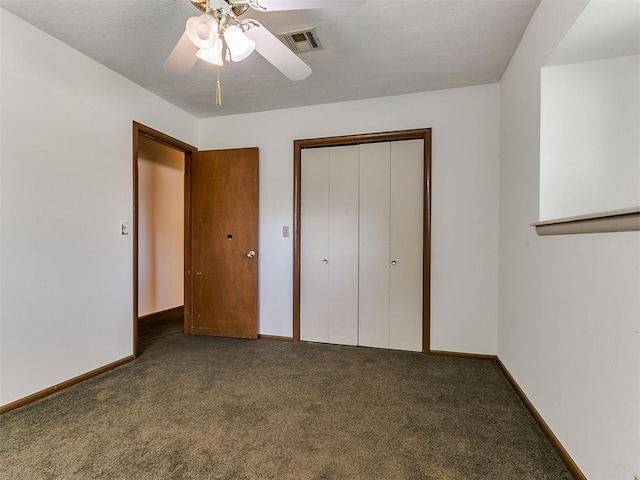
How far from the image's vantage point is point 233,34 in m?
1.46

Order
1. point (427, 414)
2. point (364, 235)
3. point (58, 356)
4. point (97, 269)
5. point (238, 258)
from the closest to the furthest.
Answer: point (427, 414)
point (58, 356)
point (97, 269)
point (364, 235)
point (238, 258)

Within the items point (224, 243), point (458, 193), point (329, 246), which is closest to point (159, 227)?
point (224, 243)

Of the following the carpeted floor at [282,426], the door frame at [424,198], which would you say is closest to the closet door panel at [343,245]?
the door frame at [424,198]

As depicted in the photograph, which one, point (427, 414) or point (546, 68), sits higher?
point (546, 68)

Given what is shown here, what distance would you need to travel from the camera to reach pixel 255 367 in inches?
103

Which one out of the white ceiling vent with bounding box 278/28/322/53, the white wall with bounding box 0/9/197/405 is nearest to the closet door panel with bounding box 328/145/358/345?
the white ceiling vent with bounding box 278/28/322/53

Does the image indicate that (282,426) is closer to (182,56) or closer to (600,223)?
(600,223)

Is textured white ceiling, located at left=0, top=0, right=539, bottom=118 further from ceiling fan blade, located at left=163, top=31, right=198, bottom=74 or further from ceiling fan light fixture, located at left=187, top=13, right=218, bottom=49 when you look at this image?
ceiling fan light fixture, located at left=187, top=13, right=218, bottom=49

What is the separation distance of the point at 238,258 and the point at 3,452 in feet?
7.11

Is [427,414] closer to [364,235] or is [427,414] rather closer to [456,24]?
[364,235]

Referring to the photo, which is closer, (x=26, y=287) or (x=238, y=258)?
(x=26, y=287)

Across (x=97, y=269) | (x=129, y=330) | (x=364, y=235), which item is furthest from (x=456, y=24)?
(x=129, y=330)

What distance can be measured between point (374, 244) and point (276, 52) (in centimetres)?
194

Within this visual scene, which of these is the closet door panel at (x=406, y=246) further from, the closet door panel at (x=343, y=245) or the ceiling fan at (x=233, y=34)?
the ceiling fan at (x=233, y=34)
